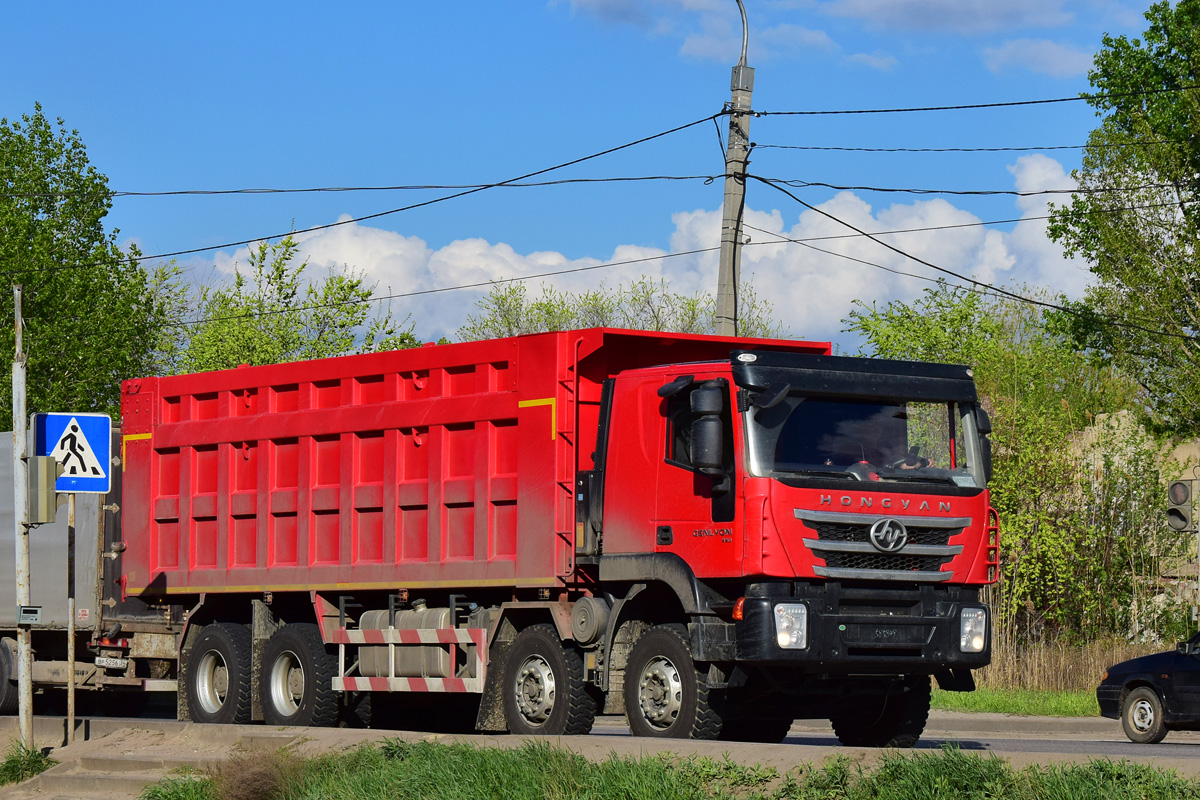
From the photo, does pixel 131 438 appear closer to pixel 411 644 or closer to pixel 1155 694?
pixel 411 644

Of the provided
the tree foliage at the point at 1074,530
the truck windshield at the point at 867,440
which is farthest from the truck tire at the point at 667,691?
the tree foliage at the point at 1074,530

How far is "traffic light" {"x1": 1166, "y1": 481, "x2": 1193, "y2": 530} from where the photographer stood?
59.2ft

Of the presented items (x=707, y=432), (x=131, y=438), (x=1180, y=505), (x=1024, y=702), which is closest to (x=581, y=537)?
(x=707, y=432)

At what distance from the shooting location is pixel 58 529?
18.5m

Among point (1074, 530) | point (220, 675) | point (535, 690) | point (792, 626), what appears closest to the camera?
point (792, 626)

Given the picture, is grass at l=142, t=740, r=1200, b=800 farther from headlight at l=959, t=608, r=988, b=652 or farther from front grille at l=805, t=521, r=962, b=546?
headlight at l=959, t=608, r=988, b=652

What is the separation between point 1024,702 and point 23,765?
40.3 feet

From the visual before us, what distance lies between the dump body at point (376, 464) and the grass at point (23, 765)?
2.50 m

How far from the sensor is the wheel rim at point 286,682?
15.0 m

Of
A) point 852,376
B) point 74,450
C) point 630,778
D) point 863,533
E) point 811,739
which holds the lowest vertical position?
point 811,739

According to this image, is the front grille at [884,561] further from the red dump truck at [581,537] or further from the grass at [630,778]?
the grass at [630,778]

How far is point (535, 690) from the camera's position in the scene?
502 inches

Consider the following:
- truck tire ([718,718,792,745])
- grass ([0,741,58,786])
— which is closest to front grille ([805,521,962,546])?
truck tire ([718,718,792,745])

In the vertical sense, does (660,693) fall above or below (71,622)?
below
